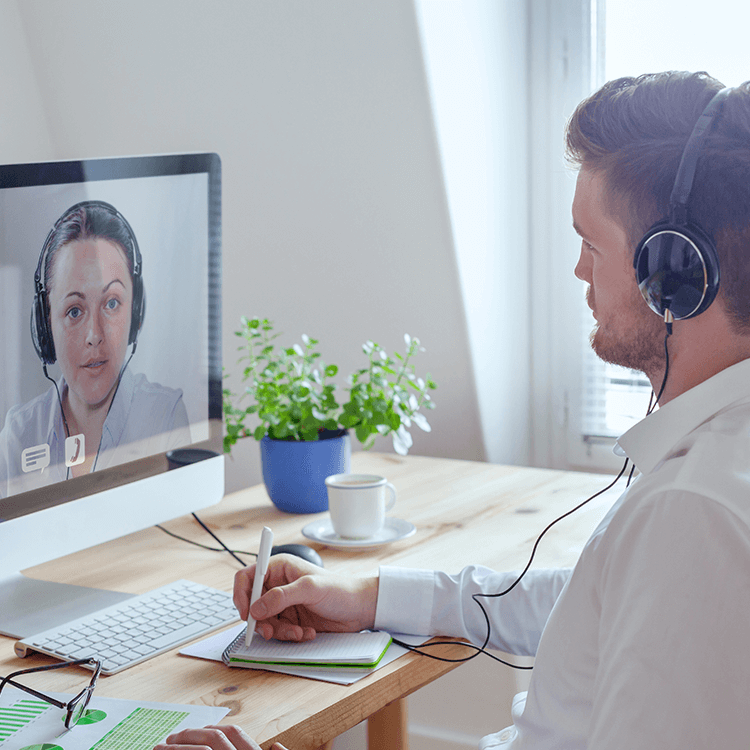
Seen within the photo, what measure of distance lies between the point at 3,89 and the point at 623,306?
1.98 metres

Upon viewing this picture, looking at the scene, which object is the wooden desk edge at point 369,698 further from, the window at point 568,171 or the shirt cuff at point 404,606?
the window at point 568,171

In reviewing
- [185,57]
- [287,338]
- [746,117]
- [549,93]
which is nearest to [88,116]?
[185,57]

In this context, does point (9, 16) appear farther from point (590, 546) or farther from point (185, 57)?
point (590, 546)

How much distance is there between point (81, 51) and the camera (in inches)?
89.7

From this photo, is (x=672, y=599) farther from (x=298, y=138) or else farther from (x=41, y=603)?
(x=298, y=138)

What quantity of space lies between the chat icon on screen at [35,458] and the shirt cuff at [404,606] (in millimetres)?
429

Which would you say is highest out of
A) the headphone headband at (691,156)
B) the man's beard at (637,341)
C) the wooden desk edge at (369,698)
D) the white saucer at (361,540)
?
the headphone headband at (691,156)

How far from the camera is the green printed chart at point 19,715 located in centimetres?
86

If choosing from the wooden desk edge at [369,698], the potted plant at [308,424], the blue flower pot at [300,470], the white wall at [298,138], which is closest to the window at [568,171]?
the white wall at [298,138]

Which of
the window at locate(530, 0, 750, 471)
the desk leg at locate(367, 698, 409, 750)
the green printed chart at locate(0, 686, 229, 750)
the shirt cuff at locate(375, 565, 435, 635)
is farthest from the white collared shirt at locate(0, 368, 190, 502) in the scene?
the window at locate(530, 0, 750, 471)

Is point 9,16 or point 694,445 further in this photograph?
point 9,16

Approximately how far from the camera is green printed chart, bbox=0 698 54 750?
863mm

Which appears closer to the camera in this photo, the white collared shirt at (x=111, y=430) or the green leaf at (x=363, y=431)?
the white collared shirt at (x=111, y=430)

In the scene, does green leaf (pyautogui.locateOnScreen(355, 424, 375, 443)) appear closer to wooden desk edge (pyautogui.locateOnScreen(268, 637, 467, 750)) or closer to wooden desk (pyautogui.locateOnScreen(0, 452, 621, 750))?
wooden desk (pyautogui.locateOnScreen(0, 452, 621, 750))
